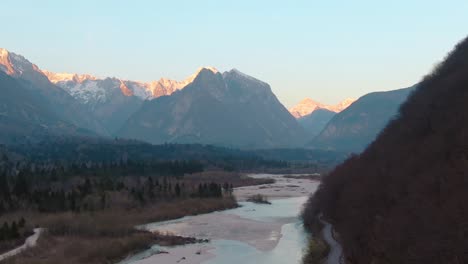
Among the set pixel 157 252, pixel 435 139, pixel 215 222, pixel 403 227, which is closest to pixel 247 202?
pixel 215 222

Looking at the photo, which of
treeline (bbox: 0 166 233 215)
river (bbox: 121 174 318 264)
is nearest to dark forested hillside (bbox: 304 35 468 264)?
river (bbox: 121 174 318 264)

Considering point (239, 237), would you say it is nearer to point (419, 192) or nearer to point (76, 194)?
point (76, 194)

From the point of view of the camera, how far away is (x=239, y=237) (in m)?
97.8

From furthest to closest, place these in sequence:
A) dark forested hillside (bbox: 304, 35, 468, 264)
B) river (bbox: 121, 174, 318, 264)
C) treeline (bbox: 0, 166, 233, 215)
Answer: treeline (bbox: 0, 166, 233, 215), river (bbox: 121, 174, 318, 264), dark forested hillside (bbox: 304, 35, 468, 264)

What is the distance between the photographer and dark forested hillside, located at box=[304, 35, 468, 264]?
34.8 meters

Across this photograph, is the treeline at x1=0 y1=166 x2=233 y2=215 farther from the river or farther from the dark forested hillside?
the dark forested hillside

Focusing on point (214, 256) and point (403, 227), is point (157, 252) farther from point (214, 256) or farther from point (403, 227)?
point (403, 227)

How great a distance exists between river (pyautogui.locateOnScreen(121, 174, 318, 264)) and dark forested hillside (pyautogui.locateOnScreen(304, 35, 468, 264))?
1013 cm

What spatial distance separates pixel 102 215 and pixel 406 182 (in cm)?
7466

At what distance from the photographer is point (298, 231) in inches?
4021

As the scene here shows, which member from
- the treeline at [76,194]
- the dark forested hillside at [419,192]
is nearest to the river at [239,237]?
the dark forested hillside at [419,192]

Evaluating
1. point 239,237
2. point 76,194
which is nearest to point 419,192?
point 239,237

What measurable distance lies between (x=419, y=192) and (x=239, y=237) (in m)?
55.9

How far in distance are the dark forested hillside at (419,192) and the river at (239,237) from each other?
33.2 ft
